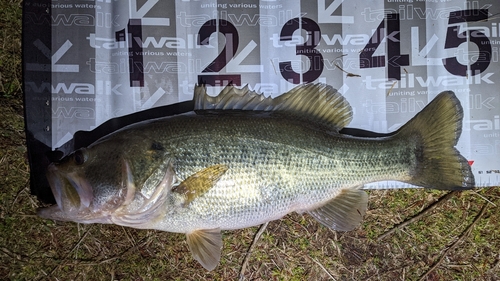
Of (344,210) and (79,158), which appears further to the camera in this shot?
(344,210)

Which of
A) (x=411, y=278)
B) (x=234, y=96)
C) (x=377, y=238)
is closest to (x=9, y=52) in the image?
(x=234, y=96)

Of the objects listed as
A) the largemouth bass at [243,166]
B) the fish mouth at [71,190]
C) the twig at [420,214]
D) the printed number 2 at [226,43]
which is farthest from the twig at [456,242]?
the fish mouth at [71,190]

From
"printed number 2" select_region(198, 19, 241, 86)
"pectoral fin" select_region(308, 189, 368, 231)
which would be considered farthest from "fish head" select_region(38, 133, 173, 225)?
"pectoral fin" select_region(308, 189, 368, 231)

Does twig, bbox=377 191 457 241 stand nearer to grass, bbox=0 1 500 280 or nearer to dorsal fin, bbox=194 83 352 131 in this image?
grass, bbox=0 1 500 280

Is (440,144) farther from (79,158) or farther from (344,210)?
(79,158)

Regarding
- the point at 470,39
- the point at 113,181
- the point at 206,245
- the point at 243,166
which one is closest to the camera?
the point at 113,181

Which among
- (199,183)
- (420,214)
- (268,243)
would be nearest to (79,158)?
(199,183)
